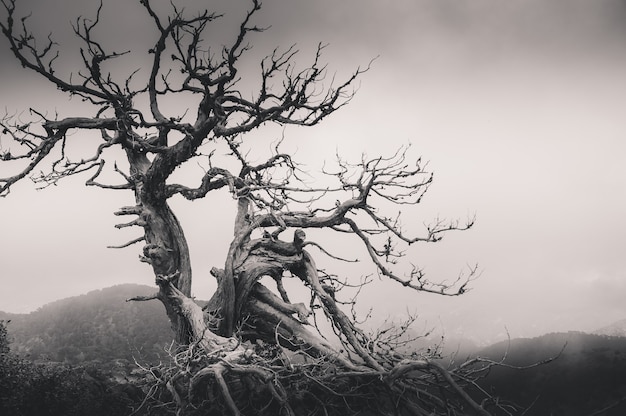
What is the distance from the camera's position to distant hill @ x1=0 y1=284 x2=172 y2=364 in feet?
67.3

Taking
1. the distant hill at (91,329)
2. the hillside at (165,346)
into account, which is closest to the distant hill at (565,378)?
the hillside at (165,346)

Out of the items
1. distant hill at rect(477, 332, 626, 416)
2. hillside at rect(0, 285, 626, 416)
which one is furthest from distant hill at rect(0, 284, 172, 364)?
distant hill at rect(477, 332, 626, 416)

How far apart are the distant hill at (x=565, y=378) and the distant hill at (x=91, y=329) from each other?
17034mm

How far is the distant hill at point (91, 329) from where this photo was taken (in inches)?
807

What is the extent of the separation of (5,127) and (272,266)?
14.4ft

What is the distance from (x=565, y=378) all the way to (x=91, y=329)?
84.6 feet

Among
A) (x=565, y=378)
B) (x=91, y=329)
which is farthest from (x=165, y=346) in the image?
(x=91, y=329)

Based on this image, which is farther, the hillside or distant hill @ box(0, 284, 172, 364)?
distant hill @ box(0, 284, 172, 364)

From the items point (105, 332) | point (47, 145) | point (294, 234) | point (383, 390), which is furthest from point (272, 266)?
point (105, 332)

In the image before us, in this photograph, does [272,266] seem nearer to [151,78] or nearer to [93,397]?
[151,78]

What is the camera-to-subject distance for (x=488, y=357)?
4344mm

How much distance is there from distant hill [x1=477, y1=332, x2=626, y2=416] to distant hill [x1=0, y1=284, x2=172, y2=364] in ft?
55.9

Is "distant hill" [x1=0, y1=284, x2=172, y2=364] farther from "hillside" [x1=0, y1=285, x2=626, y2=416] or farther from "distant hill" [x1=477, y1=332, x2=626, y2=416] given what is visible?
"distant hill" [x1=477, y1=332, x2=626, y2=416]

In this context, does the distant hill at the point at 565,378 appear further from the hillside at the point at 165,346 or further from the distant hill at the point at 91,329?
the distant hill at the point at 91,329
